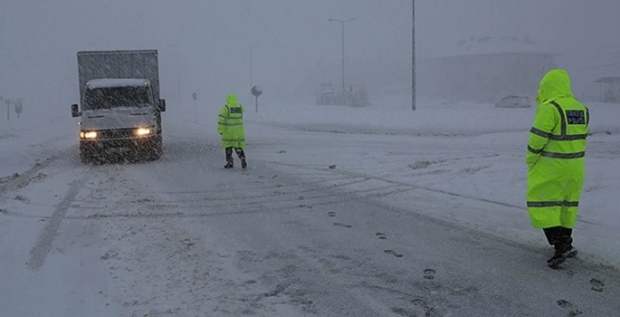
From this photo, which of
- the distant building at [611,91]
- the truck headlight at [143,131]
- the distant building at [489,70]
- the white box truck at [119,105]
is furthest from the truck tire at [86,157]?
the distant building at [489,70]

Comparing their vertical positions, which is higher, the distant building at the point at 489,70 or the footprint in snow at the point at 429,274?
the distant building at the point at 489,70

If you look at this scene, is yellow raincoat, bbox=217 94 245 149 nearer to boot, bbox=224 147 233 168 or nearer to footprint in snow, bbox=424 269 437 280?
boot, bbox=224 147 233 168

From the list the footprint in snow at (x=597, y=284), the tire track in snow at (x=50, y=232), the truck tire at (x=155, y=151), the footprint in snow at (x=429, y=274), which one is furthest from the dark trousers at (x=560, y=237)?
the truck tire at (x=155, y=151)

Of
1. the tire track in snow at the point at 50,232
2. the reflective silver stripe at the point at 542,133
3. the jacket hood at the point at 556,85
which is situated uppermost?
the jacket hood at the point at 556,85

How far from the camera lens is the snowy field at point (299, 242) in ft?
15.0

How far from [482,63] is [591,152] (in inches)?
2490

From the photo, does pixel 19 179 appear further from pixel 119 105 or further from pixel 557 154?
pixel 557 154

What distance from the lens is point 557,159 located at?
5234mm

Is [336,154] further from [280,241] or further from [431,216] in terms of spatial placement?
[280,241]

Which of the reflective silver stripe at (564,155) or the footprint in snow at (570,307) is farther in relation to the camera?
the reflective silver stripe at (564,155)

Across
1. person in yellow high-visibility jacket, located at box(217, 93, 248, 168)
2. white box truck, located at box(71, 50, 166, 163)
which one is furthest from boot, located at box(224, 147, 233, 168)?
white box truck, located at box(71, 50, 166, 163)

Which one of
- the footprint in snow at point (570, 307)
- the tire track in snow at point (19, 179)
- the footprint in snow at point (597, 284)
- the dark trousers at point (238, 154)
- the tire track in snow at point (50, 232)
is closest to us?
the footprint in snow at point (570, 307)

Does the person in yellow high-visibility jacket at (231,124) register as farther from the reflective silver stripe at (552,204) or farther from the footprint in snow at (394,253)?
the reflective silver stripe at (552,204)

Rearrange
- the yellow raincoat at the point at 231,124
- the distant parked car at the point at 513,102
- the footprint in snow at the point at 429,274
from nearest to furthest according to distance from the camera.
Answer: the footprint in snow at the point at 429,274 < the yellow raincoat at the point at 231,124 < the distant parked car at the point at 513,102
